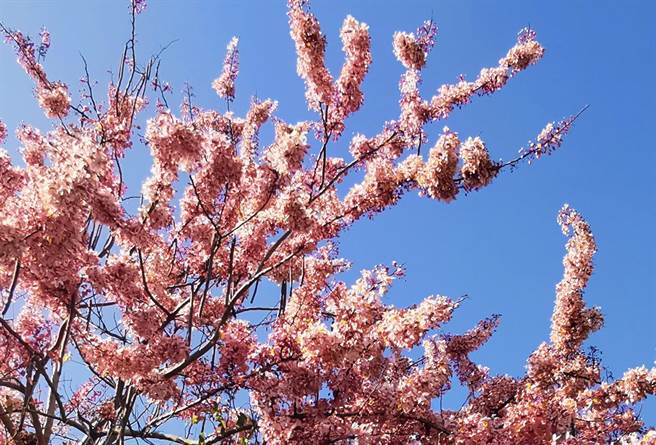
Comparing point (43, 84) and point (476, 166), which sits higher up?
point (43, 84)

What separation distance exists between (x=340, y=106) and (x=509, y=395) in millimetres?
4483

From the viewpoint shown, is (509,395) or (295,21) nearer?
(295,21)

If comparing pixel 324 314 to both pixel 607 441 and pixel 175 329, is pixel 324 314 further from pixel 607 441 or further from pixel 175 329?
pixel 607 441

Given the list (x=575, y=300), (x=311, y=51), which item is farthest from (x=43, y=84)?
(x=575, y=300)

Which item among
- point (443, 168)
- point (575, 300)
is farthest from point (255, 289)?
point (575, 300)

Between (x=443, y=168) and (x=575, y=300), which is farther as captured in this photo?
(x=575, y=300)

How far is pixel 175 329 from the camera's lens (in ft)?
24.5

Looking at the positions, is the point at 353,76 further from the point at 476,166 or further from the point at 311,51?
the point at 476,166

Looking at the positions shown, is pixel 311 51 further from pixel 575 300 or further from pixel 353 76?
pixel 575 300

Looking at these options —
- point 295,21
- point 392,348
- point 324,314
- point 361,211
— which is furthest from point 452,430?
point 295,21

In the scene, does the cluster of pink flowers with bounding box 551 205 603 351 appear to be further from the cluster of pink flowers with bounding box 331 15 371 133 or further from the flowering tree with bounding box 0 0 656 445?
the cluster of pink flowers with bounding box 331 15 371 133

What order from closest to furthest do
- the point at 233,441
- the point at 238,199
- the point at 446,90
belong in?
the point at 233,441
the point at 238,199
the point at 446,90

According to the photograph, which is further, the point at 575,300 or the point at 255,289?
the point at 575,300

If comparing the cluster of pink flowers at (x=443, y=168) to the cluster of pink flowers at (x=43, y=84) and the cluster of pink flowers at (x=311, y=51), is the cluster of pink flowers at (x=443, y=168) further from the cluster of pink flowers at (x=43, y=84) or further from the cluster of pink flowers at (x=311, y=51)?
the cluster of pink flowers at (x=43, y=84)
